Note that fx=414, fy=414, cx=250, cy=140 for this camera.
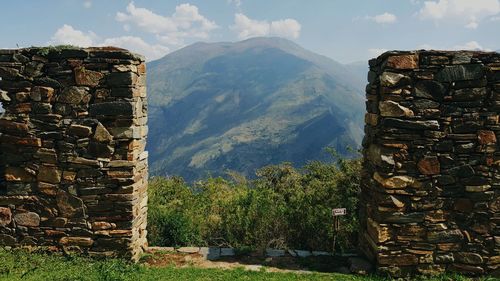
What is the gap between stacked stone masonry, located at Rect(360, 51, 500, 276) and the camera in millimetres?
7262

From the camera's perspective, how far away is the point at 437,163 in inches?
289

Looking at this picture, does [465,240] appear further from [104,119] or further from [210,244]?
[104,119]

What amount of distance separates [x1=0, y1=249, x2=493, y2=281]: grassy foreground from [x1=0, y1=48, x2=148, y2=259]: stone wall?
10.9 inches

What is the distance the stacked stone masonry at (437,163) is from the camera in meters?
7.26

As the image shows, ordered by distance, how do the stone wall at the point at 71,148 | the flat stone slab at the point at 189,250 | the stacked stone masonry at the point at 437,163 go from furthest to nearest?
the flat stone slab at the point at 189,250, the stone wall at the point at 71,148, the stacked stone masonry at the point at 437,163

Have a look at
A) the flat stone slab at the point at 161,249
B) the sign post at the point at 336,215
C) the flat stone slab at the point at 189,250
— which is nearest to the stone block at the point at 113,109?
the flat stone slab at the point at 161,249

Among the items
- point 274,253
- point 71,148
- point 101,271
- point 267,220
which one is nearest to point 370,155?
point 274,253

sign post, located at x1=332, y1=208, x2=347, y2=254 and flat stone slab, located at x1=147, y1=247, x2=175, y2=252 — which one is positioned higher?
sign post, located at x1=332, y1=208, x2=347, y2=254

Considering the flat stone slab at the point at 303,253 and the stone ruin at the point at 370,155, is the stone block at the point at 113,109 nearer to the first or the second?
the stone ruin at the point at 370,155

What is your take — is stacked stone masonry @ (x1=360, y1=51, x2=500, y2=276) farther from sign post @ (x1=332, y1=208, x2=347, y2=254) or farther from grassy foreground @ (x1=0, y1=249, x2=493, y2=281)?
sign post @ (x1=332, y1=208, x2=347, y2=254)

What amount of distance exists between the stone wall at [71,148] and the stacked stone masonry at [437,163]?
15.3 ft

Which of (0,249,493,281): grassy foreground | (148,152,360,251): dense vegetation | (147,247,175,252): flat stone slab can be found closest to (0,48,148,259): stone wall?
(0,249,493,281): grassy foreground

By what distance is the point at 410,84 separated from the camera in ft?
24.0

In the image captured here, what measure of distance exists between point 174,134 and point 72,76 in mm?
194598
